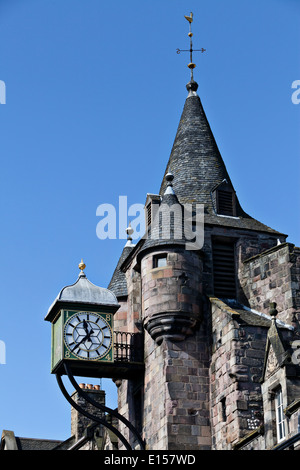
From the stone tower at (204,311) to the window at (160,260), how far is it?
0.14ft

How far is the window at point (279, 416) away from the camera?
32.0 meters

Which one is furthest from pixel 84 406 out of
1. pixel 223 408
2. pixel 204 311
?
pixel 223 408

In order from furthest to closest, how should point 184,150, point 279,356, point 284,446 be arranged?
A: point 184,150
point 279,356
point 284,446

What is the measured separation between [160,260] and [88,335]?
3.16 m

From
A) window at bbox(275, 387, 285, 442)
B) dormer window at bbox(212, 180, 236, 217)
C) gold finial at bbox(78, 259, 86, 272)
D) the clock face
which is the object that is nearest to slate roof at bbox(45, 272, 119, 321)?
the clock face

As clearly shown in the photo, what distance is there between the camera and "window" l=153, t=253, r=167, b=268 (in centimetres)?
3897

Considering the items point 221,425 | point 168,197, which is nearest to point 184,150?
point 168,197

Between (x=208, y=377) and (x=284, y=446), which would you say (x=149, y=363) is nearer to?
(x=208, y=377)

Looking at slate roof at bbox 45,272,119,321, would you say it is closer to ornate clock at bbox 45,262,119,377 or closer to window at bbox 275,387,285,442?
ornate clock at bbox 45,262,119,377

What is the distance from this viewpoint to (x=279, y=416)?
3253 cm

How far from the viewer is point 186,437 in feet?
122

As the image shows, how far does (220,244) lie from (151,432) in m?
6.43

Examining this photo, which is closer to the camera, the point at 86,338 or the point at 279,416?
the point at 279,416

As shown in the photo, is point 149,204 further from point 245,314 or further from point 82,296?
point 245,314
